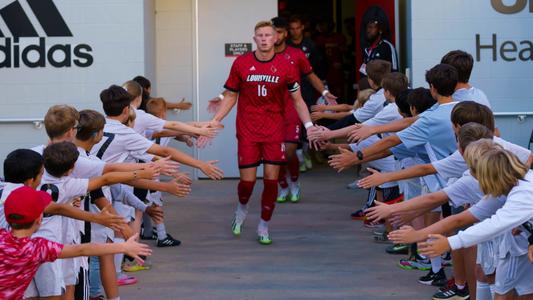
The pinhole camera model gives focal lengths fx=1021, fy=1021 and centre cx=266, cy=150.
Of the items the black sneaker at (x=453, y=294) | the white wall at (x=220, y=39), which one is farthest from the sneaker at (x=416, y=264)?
the white wall at (x=220, y=39)

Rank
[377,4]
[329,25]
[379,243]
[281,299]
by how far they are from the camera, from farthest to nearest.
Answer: [329,25]
[377,4]
[379,243]
[281,299]

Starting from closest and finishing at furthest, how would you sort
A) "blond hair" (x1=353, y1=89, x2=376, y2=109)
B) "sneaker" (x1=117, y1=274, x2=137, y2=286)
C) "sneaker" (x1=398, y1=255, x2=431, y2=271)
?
"sneaker" (x1=117, y1=274, x2=137, y2=286), "sneaker" (x1=398, y1=255, x2=431, y2=271), "blond hair" (x1=353, y1=89, x2=376, y2=109)

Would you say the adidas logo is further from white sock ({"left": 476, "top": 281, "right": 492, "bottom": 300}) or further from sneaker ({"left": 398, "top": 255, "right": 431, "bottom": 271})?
white sock ({"left": 476, "top": 281, "right": 492, "bottom": 300})

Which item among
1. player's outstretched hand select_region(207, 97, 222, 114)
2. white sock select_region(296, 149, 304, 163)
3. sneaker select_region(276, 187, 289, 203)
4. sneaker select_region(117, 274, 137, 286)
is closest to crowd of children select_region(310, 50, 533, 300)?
player's outstretched hand select_region(207, 97, 222, 114)

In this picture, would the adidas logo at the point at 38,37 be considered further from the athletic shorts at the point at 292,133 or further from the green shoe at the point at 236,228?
the green shoe at the point at 236,228

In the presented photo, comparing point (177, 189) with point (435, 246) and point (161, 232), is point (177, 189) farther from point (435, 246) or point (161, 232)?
point (161, 232)

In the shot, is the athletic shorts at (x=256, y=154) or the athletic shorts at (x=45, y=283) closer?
the athletic shorts at (x=45, y=283)

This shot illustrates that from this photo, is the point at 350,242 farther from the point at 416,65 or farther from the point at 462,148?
the point at 462,148

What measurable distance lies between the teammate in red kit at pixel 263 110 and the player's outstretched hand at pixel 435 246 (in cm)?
449

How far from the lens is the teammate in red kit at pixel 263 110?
9.82 metres

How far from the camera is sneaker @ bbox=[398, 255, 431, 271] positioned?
28.4 feet

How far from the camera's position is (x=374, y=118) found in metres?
8.68

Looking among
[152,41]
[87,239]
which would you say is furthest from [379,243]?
[152,41]

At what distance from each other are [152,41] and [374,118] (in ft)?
15.9
